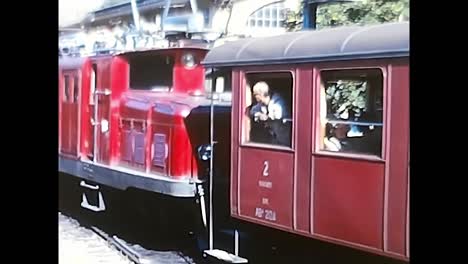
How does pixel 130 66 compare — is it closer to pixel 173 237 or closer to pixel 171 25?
pixel 171 25

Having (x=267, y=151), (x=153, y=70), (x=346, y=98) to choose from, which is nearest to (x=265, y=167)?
(x=267, y=151)

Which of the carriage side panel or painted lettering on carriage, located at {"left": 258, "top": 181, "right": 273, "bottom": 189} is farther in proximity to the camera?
painted lettering on carriage, located at {"left": 258, "top": 181, "right": 273, "bottom": 189}

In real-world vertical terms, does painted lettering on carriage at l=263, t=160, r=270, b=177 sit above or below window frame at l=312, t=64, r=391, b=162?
below

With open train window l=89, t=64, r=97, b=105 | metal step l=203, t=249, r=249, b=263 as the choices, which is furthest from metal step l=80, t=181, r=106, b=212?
metal step l=203, t=249, r=249, b=263

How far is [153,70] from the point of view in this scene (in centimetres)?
225

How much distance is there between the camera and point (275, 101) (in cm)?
211

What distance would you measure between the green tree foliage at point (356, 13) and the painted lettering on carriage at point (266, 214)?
0.43 metres

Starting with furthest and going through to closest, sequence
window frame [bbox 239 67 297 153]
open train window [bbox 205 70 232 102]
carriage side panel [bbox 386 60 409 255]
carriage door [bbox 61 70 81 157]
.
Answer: carriage door [bbox 61 70 81 157], open train window [bbox 205 70 232 102], window frame [bbox 239 67 297 153], carriage side panel [bbox 386 60 409 255]

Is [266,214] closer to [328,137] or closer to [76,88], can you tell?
[328,137]

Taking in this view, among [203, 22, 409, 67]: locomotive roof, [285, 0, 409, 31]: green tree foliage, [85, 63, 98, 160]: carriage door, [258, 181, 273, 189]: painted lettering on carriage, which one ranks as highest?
[285, 0, 409, 31]: green tree foliage

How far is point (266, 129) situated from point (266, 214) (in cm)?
20

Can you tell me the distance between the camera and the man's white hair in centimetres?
213

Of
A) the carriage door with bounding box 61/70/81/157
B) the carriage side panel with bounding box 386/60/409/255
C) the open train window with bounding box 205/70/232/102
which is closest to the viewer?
the carriage side panel with bounding box 386/60/409/255

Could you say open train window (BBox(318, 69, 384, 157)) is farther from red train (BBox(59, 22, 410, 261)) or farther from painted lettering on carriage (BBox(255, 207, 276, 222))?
painted lettering on carriage (BBox(255, 207, 276, 222))
